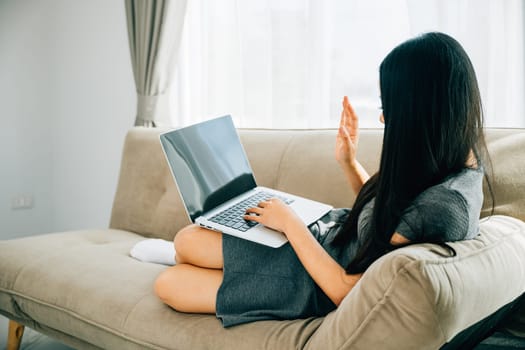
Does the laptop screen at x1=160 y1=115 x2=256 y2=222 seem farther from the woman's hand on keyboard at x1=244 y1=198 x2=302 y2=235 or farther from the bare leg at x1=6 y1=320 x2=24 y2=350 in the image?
the bare leg at x1=6 y1=320 x2=24 y2=350

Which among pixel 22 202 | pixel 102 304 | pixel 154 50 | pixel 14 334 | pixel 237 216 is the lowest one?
pixel 14 334

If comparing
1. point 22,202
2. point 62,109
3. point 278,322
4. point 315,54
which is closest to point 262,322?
point 278,322

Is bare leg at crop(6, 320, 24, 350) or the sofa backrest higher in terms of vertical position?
the sofa backrest

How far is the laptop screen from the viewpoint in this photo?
1515 mm

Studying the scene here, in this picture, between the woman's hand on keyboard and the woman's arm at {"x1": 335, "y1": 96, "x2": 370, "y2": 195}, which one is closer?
the woman's hand on keyboard

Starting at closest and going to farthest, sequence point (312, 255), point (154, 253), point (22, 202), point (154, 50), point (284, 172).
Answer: point (312, 255) → point (154, 253) → point (284, 172) → point (154, 50) → point (22, 202)

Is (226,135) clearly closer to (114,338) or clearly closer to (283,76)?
(114,338)

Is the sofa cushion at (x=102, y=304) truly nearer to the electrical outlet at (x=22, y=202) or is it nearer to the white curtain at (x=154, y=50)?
the white curtain at (x=154, y=50)

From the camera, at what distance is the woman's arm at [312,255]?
1239 millimetres

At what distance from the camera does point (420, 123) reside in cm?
115

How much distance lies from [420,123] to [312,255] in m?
0.37

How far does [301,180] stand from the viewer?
6.27 ft

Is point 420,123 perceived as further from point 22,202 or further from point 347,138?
point 22,202

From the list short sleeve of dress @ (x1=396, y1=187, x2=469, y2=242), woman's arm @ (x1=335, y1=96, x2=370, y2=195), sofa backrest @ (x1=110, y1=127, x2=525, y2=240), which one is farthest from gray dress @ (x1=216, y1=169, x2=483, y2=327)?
sofa backrest @ (x1=110, y1=127, x2=525, y2=240)
